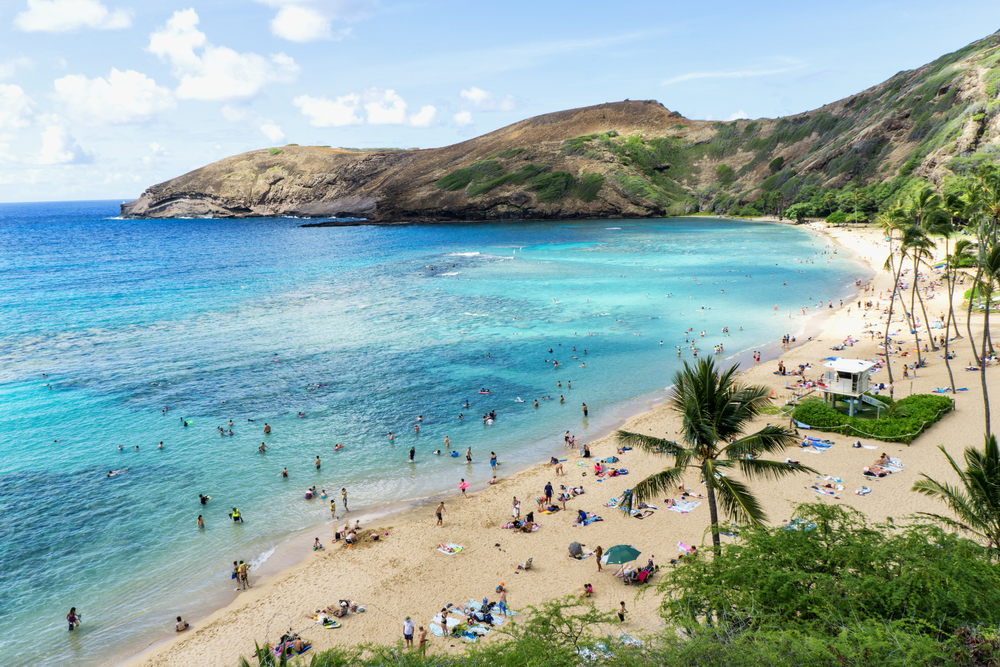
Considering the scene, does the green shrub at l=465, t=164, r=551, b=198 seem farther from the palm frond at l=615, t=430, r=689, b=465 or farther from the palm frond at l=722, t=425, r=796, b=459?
the palm frond at l=722, t=425, r=796, b=459

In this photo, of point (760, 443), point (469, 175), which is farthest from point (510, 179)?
point (760, 443)

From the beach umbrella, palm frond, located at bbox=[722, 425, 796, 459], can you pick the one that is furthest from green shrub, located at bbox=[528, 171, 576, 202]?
palm frond, located at bbox=[722, 425, 796, 459]

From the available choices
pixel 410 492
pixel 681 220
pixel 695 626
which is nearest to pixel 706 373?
pixel 695 626

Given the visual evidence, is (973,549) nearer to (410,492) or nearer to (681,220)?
(410,492)

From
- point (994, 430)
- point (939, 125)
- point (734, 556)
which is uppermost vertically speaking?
point (939, 125)

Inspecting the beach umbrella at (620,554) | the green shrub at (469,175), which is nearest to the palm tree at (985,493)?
the beach umbrella at (620,554)

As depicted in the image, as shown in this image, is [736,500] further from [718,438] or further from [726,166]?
[726,166]
